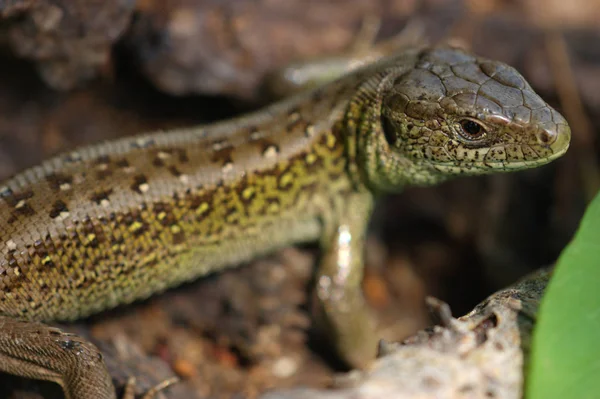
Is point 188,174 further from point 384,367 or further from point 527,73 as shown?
point 527,73

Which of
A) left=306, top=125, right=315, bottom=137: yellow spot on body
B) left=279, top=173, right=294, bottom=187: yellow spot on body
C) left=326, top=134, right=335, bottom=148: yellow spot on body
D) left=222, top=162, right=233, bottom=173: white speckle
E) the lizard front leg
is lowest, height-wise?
the lizard front leg

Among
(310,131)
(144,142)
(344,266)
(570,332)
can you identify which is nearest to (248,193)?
(310,131)

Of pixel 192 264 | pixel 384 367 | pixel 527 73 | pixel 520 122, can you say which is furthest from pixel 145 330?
pixel 527 73

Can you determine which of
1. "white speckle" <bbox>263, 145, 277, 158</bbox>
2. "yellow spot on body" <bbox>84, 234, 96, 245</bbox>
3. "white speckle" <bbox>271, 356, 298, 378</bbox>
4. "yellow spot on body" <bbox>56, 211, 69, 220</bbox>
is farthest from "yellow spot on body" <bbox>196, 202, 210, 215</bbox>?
"white speckle" <bbox>271, 356, 298, 378</bbox>

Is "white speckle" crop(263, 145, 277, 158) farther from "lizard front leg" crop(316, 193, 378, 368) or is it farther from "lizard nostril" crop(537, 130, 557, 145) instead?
"lizard nostril" crop(537, 130, 557, 145)

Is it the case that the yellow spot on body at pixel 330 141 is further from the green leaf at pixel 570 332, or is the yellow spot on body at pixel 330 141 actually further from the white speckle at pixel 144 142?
the green leaf at pixel 570 332
